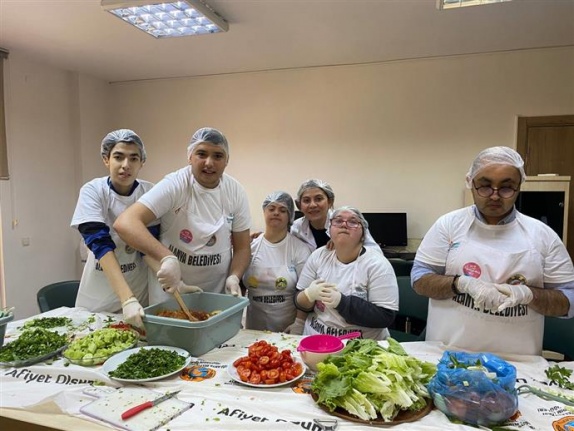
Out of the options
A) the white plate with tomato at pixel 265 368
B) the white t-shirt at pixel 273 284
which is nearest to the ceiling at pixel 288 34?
the white t-shirt at pixel 273 284

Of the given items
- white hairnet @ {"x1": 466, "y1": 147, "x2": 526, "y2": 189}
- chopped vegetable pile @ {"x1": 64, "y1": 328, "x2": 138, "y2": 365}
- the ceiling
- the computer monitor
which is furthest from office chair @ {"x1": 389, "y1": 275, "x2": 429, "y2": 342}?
the ceiling

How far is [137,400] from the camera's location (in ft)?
4.13

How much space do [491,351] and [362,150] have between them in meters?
3.23

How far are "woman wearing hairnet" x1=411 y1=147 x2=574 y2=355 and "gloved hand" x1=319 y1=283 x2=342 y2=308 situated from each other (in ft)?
1.22

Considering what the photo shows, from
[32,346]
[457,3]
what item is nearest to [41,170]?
[32,346]

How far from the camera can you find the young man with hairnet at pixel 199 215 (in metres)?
1.93

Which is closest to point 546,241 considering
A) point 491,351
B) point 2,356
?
point 491,351

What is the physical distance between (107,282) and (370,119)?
339 cm

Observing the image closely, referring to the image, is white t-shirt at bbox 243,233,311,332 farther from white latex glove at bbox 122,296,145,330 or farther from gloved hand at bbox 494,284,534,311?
gloved hand at bbox 494,284,534,311

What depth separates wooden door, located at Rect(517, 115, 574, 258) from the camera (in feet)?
13.1

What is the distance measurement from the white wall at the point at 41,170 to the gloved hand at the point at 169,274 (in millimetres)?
3297

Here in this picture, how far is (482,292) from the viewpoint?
5.04ft

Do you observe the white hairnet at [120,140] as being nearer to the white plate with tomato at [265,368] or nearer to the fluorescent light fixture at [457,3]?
the white plate with tomato at [265,368]

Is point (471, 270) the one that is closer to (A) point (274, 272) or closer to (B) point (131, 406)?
(A) point (274, 272)
